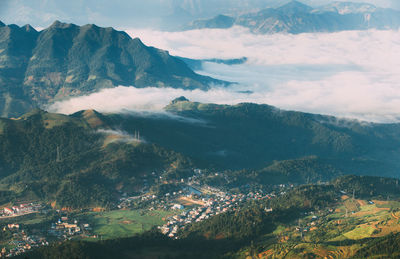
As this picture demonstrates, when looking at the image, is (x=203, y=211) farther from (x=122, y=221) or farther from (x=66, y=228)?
(x=66, y=228)

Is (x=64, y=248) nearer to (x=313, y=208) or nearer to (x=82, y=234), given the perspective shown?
(x=82, y=234)

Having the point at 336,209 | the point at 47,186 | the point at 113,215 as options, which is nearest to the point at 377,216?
the point at 336,209

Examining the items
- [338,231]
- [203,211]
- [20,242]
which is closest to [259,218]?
[338,231]

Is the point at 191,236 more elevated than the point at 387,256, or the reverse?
the point at 387,256

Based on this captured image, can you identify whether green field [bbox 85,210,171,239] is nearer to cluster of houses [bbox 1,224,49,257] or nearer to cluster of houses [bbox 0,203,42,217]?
cluster of houses [bbox 1,224,49,257]

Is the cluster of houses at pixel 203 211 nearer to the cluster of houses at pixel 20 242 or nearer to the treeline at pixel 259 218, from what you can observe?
the treeline at pixel 259 218

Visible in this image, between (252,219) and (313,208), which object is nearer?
(252,219)
